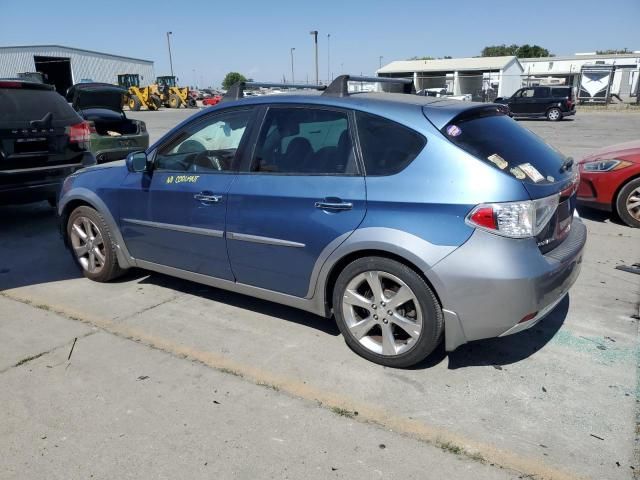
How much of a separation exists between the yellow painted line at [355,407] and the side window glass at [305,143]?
1.30m

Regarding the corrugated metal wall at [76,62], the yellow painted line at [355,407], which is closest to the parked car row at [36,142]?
the yellow painted line at [355,407]

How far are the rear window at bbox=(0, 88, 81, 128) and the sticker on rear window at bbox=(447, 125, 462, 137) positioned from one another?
5.17m

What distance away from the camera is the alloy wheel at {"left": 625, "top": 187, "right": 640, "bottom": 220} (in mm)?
6305

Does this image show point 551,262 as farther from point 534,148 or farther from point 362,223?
point 362,223

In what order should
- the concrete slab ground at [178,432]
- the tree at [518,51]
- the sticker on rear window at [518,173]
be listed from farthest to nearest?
the tree at [518,51] < the sticker on rear window at [518,173] < the concrete slab ground at [178,432]

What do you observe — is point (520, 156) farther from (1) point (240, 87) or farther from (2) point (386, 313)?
(1) point (240, 87)

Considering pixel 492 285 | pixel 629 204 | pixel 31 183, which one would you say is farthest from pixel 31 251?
pixel 629 204

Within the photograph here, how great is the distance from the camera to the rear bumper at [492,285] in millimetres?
2824

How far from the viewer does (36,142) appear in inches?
245

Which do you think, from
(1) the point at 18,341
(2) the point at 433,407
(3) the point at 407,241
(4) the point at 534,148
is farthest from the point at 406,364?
(1) the point at 18,341

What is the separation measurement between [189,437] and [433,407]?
1302mm

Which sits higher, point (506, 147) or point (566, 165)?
point (506, 147)

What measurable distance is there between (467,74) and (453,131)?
49.8m

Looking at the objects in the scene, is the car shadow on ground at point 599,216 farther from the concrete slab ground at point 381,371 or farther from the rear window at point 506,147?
the rear window at point 506,147
